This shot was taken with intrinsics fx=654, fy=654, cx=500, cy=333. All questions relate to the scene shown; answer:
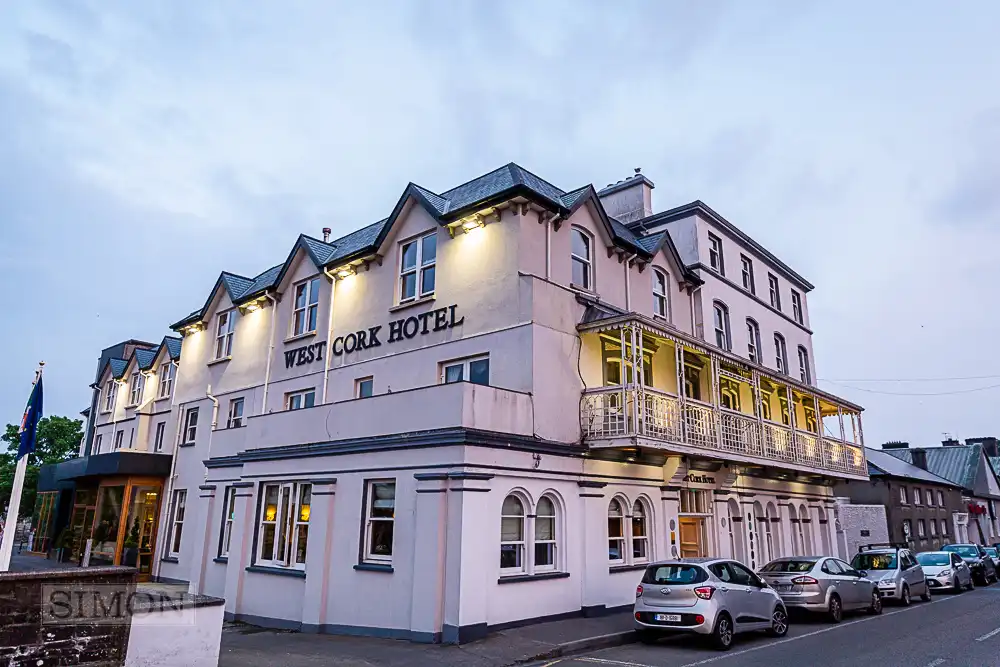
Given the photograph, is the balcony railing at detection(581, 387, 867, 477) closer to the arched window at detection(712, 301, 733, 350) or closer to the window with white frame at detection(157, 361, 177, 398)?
the arched window at detection(712, 301, 733, 350)

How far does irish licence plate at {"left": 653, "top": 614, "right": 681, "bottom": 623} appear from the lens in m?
11.9

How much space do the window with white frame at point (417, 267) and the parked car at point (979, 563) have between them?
24304mm

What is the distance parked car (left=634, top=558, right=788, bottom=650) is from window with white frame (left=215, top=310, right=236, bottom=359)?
1856cm

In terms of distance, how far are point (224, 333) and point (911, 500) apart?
1483 inches

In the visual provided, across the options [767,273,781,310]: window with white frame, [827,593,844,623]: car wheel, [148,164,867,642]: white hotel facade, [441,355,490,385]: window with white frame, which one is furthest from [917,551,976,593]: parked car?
[441,355,490,385]: window with white frame

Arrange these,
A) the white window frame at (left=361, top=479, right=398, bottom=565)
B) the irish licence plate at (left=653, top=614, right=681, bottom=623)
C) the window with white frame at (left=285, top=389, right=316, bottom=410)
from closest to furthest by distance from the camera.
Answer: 1. the irish licence plate at (left=653, top=614, right=681, bottom=623)
2. the white window frame at (left=361, top=479, right=398, bottom=565)
3. the window with white frame at (left=285, top=389, right=316, bottom=410)

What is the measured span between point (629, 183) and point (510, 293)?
452 inches

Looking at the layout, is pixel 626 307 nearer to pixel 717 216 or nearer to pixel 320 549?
pixel 717 216

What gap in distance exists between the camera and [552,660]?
11.2 m

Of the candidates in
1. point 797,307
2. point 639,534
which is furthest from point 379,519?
point 797,307

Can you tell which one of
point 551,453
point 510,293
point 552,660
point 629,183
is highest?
point 629,183

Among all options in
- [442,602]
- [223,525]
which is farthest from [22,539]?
[442,602]

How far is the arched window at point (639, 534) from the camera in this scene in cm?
1681
